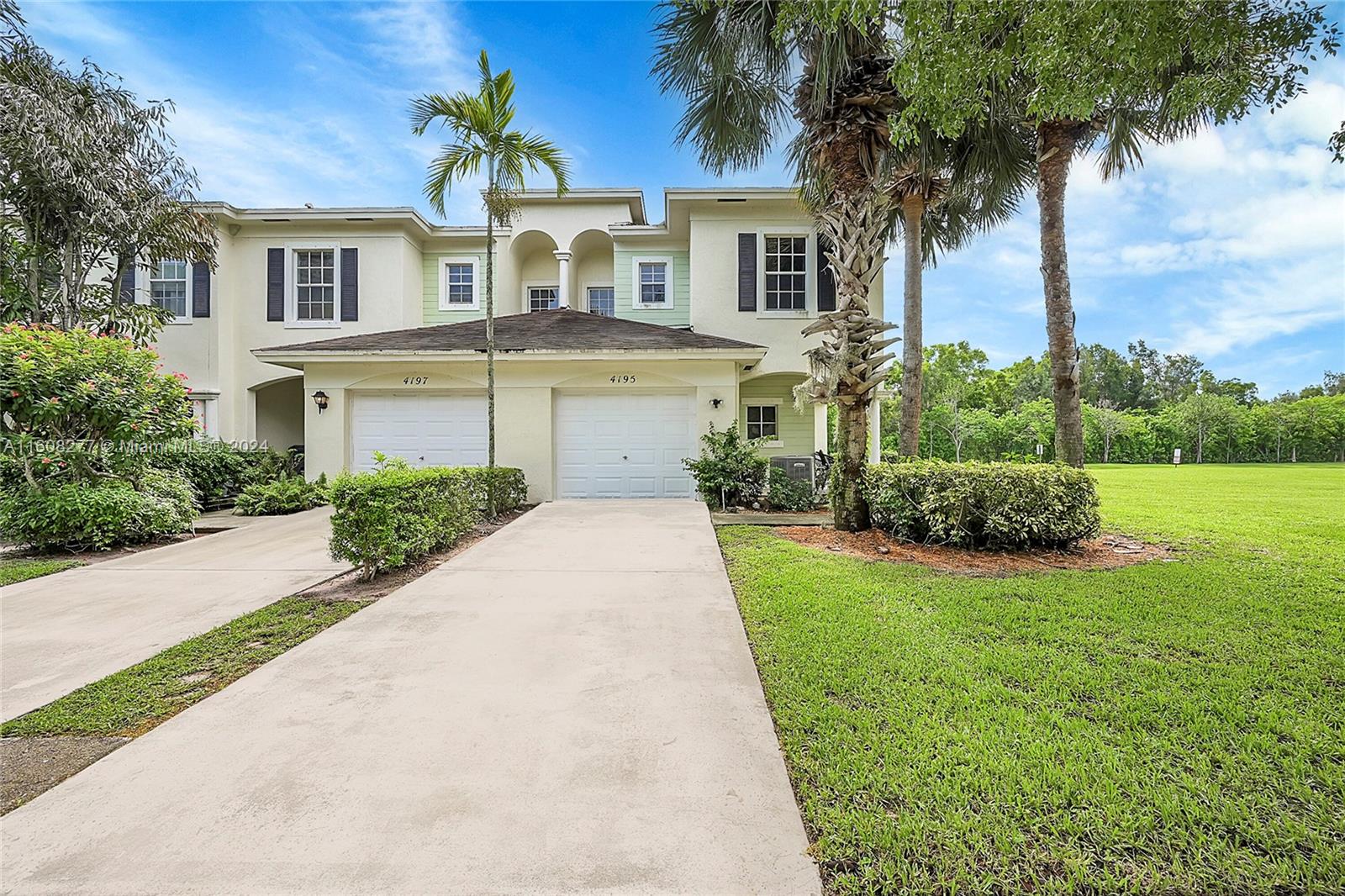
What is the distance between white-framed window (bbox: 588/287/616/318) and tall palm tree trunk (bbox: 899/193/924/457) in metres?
7.69

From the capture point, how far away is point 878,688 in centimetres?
321

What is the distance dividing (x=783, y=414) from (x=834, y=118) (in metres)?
7.55

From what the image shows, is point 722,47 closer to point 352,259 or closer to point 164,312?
point 352,259

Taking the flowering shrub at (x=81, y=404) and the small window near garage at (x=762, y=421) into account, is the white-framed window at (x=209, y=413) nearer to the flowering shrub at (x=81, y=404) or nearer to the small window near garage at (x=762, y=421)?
the flowering shrub at (x=81, y=404)

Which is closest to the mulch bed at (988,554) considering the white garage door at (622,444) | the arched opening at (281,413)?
the white garage door at (622,444)

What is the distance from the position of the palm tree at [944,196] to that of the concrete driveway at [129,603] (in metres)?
9.56

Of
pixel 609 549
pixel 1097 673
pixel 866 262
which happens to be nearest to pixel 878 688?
pixel 1097 673

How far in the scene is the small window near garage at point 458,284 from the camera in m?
15.1

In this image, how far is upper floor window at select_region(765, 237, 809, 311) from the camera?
1326 cm

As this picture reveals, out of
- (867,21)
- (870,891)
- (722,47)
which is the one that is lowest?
(870,891)

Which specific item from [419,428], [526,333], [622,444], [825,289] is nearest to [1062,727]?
[622,444]

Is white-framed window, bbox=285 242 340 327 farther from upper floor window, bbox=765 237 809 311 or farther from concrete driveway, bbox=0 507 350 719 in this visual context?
upper floor window, bbox=765 237 809 311

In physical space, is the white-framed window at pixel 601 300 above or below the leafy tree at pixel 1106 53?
above

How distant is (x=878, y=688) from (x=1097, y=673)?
1.39 metres
